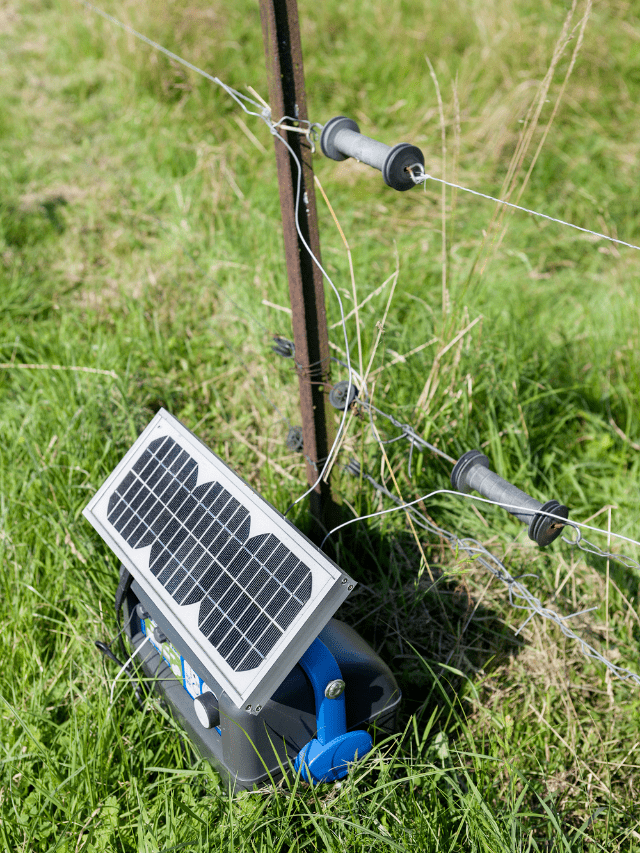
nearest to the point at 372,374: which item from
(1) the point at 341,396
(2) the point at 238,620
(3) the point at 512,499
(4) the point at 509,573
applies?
(1) the point at 341,396

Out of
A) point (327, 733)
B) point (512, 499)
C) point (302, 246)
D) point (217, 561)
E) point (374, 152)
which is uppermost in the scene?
point (374, 152)

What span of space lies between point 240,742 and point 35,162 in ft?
13.7

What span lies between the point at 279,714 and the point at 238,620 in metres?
0.27

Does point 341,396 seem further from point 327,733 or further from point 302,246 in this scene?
point 327,733

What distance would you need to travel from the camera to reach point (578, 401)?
293cm

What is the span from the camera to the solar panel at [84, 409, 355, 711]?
4.64 ft

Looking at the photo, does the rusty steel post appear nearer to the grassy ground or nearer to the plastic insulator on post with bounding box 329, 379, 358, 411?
the plastic insulator on post with bounding box 329, 379, 358, 411

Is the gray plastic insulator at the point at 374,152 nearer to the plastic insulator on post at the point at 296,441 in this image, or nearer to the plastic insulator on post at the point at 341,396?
the plastic insulator on post at the point at 341,396

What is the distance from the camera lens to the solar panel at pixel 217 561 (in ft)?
4.64

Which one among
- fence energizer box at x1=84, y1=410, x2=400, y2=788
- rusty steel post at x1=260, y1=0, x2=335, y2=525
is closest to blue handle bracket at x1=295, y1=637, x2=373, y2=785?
fence energizer box at x1=84, y1=410, x2=400, y2=788

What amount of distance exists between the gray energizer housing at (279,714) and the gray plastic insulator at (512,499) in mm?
509

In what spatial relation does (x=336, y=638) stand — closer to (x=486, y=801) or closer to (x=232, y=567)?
(x=232, y=567)

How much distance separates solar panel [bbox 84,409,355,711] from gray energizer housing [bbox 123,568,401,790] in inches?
3.8

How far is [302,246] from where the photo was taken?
5.78 ft
